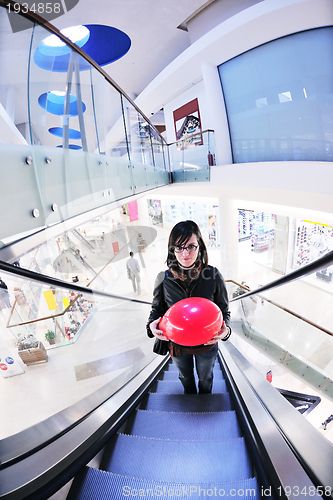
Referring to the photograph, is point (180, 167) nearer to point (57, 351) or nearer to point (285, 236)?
point (285, 236)

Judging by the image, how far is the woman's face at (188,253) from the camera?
149 centimetres

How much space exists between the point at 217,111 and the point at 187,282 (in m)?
8.43

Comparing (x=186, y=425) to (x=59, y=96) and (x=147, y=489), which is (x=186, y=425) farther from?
(x=59, y=96)

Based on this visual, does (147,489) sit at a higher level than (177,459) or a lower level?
higher

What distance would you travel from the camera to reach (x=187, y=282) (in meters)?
1.60

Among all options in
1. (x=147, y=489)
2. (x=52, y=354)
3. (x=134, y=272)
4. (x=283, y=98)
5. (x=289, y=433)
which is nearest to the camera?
(x=147, y=489)

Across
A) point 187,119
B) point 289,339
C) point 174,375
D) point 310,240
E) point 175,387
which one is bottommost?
point 289,339

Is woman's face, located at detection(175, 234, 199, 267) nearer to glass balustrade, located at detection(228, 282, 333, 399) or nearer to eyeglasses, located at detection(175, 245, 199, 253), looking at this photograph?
eyeglasses, located at detection(175, 245, 199, 253)

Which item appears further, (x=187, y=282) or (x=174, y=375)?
(x=174, y=375)

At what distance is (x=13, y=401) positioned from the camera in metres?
2.70

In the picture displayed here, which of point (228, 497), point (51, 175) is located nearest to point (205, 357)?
point (228, 497)

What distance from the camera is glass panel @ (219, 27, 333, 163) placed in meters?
5.90

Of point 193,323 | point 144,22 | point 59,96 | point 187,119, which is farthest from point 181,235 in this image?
point 187,119

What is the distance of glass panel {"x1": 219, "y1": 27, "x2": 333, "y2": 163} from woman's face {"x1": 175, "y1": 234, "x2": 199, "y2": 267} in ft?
20.8
